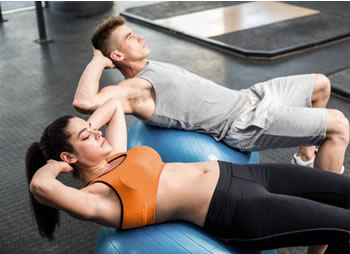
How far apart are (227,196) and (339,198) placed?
43 cm

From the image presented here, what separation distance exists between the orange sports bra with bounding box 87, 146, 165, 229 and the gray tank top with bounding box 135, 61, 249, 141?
598 mm

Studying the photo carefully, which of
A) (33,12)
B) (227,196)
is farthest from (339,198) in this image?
(33,12)

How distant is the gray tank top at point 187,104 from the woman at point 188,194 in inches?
19.0

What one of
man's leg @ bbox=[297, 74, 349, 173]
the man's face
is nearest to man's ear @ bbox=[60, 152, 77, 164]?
the man's face

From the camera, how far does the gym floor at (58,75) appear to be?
2453 mm

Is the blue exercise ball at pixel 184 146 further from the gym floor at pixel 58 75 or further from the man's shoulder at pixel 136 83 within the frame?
the gym floor at pixel 58 75

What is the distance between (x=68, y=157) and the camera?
5.86 feet

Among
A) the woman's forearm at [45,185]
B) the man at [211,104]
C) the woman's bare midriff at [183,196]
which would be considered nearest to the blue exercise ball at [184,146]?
the man at [211,104]

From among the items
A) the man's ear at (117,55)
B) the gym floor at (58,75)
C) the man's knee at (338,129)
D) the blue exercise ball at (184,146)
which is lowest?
the gym floor at (58,75)

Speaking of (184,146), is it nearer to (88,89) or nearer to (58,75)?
(88,89)

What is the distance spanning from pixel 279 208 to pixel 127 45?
1178 millimetres

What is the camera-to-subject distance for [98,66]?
238cm

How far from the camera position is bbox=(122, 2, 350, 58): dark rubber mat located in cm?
473

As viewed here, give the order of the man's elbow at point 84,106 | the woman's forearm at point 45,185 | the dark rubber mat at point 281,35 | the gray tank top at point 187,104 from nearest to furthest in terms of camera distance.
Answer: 1. the woman's forearm at point 45,185
2. the man's elbow at point 84,106
3. the gray tank top at point 187,104
4. the dark rubber mat at point 281,35
